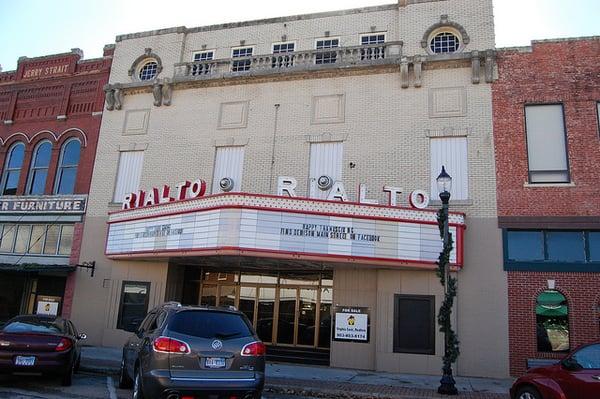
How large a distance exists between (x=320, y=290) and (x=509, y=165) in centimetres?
779

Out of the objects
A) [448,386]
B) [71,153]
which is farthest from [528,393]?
[71,153]

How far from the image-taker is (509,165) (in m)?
17.1

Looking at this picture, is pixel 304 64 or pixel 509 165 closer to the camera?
pixel 509 165

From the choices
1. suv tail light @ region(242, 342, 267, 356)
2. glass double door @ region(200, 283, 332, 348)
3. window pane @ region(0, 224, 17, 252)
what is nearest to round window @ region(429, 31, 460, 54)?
glass double door @ region(200, 283, 332, 348)

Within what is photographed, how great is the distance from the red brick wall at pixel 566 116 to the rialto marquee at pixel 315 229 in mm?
2467

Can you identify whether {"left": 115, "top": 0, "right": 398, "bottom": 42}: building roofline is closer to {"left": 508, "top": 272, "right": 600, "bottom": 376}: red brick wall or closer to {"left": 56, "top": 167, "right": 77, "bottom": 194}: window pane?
{"left": 56, "top": 167, "right": 77, "bottom": 194}: window pane

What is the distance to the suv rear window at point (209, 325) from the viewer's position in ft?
27.3

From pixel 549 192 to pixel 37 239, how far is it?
66.6 feet

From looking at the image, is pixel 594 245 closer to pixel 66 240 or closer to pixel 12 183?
pixel 66 240

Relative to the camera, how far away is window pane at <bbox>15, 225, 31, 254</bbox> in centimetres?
2216

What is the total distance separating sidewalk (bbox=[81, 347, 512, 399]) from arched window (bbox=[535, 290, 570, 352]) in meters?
1.79

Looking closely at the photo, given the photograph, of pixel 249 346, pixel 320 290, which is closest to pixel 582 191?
pixel 320 290

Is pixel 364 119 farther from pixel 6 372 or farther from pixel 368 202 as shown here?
pixel 6 372

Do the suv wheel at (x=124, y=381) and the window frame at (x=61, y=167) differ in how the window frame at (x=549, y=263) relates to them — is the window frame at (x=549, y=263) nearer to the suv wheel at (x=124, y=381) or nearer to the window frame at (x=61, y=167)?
the suv wheel at (x=124, y=381)
